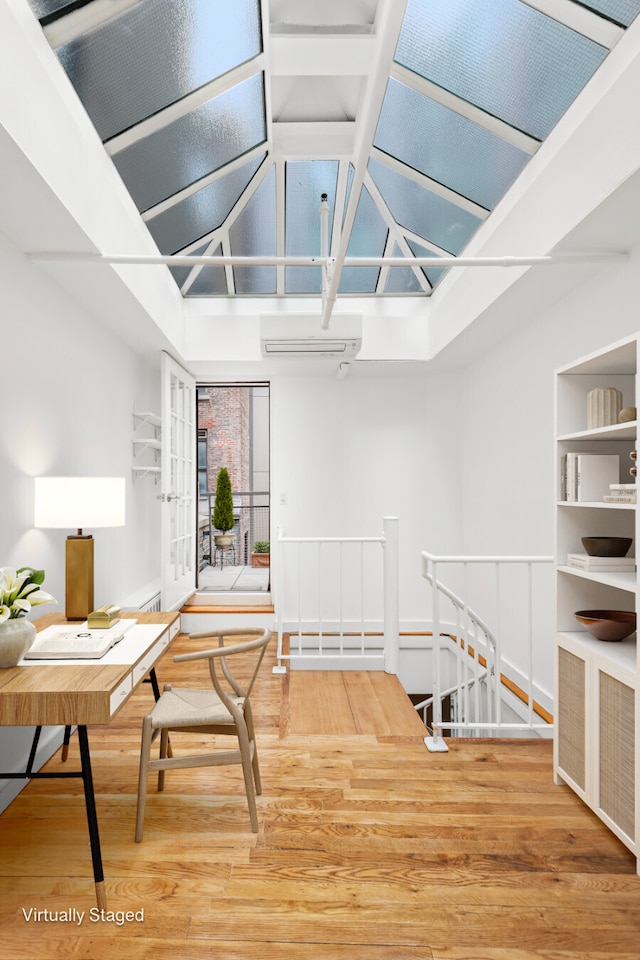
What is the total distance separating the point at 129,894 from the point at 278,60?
3.33 m

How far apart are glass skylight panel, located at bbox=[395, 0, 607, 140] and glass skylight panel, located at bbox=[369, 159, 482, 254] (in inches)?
32.1

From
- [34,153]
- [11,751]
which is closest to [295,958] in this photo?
[11,751]

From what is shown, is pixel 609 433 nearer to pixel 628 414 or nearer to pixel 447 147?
pixel 628 414

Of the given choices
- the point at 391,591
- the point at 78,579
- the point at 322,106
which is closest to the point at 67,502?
the point at 78,579

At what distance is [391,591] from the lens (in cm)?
389

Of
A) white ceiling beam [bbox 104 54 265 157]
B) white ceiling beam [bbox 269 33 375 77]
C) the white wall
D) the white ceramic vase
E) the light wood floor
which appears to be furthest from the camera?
the white wall

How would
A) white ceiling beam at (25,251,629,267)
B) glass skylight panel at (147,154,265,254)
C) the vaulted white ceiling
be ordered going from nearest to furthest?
the vaulted white ceiling
white ceiling beam at (25,251,629,267)
glass skylight panel at (147,154,265,254)

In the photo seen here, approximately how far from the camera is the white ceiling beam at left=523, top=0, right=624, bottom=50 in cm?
221

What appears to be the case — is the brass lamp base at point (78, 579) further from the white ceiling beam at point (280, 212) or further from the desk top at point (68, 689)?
the white ceiling beam at point (280, 212)

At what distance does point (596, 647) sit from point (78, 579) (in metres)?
2.22

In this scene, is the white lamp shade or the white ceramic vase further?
the white lamp shade

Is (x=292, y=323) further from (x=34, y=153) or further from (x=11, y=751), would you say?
(x=11, y=751)

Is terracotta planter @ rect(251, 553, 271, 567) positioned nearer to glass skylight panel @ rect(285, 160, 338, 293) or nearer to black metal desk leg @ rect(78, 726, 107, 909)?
glass skylight panel @ rect(285, 160, 338, 293)

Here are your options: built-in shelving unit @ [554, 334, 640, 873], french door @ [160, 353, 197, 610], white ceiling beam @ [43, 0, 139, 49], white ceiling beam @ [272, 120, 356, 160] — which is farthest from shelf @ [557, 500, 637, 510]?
french door @ [160, 353, 197, 610]
